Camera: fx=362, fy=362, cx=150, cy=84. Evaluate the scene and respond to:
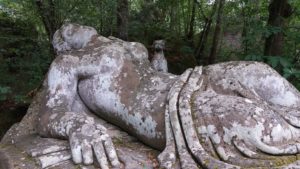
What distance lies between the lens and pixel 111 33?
6602 millimetres

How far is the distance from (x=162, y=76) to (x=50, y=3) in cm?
305

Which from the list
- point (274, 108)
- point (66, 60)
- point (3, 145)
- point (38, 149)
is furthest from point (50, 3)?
point (274, 108)

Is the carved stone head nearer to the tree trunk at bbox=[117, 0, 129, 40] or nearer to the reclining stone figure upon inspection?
the reclining stone figure

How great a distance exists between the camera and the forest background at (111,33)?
537 centimetres

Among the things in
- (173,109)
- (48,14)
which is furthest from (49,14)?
(173,109)

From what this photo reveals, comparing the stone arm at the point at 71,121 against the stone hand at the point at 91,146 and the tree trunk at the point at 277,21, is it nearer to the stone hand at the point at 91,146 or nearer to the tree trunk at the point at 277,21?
the stone hand at the point at 91,146

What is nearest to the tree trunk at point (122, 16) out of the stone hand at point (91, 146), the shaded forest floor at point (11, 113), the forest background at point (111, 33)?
the forest background at point (111, 33)

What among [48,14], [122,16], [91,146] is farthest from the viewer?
[122,16]

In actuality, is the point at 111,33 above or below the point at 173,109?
above

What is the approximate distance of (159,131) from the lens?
2910 mm

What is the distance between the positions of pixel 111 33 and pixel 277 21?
9.37ft

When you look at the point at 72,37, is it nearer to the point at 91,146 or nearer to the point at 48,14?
the point at 91,146

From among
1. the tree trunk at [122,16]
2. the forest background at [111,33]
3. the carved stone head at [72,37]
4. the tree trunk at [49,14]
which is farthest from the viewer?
the tree trunk at [122,16]

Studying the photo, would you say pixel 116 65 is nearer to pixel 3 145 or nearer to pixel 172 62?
pixel 3 145
